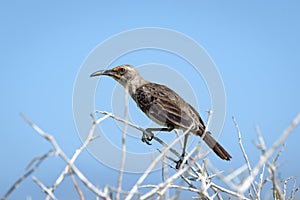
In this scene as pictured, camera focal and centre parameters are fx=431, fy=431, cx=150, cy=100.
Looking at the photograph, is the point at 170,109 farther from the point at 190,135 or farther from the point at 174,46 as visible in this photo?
the point at 174,46

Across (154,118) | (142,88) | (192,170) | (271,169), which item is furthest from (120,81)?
(271,169)

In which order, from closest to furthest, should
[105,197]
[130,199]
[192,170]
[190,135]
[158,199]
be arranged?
[105,197] < [130,199] < [158,199] < [192,170] < [190,135]

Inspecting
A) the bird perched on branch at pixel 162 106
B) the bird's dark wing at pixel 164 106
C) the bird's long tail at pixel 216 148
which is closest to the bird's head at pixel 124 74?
the bird perched on branch at pixel 162 106

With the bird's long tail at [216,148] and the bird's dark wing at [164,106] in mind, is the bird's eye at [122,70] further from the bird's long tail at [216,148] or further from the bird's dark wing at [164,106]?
the bird's long tail at [216,148]

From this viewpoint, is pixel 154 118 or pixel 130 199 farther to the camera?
pixel 154 118

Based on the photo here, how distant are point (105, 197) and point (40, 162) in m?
0.38

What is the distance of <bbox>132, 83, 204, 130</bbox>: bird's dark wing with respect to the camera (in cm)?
507

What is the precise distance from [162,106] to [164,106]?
0.03m

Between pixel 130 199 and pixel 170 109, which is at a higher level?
pixel 170 109

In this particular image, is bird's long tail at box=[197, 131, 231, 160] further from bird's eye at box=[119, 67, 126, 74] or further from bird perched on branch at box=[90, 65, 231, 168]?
bird's eye at box=[119, 67, 126, 74]

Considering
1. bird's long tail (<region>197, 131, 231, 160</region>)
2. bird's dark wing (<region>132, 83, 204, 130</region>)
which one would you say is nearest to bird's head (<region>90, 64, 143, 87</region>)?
bird's dark wing (<region>132, 83, 204, 130</region>)

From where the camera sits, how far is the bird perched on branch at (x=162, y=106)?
16.1 ft

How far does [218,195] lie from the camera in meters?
3.80

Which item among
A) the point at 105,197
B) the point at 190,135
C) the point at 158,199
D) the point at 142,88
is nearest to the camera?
the point at 105,197
